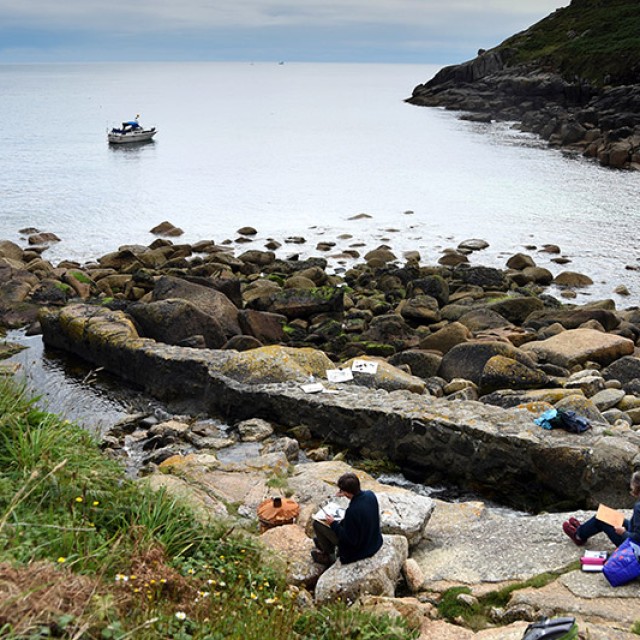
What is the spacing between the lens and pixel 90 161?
72.2 metres

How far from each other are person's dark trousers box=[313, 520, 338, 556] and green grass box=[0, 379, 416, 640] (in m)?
0.64

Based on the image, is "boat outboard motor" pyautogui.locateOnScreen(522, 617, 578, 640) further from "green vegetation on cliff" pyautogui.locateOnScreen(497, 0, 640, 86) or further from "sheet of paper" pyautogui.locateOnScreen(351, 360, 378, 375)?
"green vegetation on cliff" pyautogui.locateOnScreen(497, 0, 640, 86)

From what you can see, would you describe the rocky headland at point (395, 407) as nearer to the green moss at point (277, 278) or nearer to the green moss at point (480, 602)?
the green moss at point (480, 602)

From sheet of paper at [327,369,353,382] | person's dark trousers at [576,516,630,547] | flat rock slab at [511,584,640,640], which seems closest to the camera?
flat rock slab at [511,584,640,640]

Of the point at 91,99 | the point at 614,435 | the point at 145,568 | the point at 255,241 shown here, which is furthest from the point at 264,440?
the point at 91,99

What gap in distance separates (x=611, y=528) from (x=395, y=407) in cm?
625

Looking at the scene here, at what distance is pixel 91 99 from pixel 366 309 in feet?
551

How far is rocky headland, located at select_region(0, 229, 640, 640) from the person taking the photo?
8.78 metres

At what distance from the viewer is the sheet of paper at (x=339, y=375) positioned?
16.5 meters

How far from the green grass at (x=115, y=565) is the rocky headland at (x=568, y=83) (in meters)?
57.5

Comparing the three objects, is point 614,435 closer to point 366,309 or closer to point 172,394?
point 172,394

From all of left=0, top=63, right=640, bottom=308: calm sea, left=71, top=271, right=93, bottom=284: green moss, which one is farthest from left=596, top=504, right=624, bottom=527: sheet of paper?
left=71, top=271, right=93, bottom=284: green moss

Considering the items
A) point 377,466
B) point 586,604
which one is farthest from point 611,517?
point 377,466

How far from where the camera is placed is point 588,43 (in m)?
102
